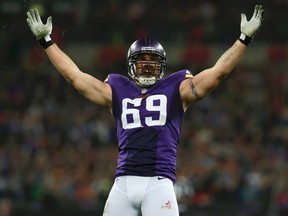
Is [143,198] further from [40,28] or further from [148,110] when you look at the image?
[40,28]

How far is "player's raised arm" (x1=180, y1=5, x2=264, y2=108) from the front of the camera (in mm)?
6961

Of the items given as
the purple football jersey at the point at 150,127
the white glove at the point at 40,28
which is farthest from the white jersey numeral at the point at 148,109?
the white glove at the point at 40,28

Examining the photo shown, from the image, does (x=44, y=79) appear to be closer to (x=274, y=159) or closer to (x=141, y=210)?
(x=274, y=159)

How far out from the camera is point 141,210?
22.5 ft

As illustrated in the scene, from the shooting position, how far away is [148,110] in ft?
23.1

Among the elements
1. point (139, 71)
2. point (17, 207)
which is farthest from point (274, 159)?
point (139, 71)

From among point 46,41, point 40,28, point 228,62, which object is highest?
point 40,28

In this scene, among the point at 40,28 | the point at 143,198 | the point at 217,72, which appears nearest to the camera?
the point at 143,198

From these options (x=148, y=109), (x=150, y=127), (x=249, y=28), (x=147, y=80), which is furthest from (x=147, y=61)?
(x=249, y=28)

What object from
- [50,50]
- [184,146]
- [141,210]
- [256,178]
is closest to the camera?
[141,210]

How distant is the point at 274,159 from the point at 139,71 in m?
9.92

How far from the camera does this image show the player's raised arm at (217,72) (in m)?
6.96

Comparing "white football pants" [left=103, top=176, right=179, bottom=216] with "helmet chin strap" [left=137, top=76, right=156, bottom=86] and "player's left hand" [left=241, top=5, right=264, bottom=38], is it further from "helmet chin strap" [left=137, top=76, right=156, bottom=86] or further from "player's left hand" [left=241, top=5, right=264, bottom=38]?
"player's left hand" [left=241, top=5, right=264, bottom=38]

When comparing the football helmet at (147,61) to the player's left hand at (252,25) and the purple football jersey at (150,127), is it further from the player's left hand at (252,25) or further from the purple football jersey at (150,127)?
the player's left hand at (252,25)
